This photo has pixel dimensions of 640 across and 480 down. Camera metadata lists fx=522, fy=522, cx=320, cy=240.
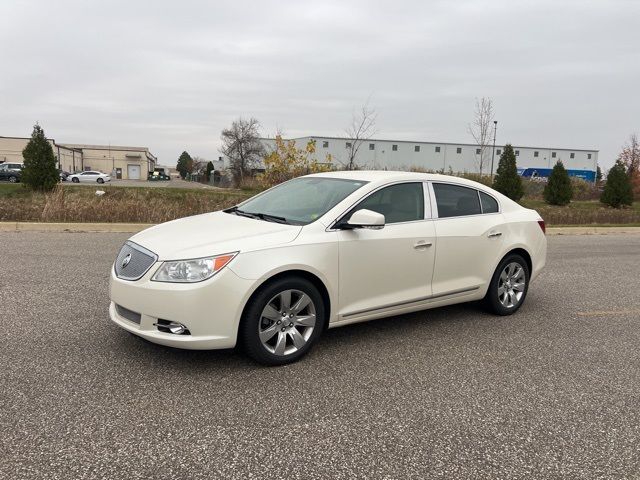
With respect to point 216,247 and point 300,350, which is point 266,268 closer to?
point 216,247

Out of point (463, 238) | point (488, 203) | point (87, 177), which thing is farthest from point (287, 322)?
point (87, 177)

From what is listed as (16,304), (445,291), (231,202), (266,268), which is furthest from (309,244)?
(231,202)

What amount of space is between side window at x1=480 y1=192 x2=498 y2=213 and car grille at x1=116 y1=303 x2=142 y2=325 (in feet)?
12.3

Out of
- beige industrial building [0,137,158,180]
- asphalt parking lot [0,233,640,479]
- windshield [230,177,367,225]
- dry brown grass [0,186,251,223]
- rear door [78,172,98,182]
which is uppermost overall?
beige industrial building [0,137,158,180]

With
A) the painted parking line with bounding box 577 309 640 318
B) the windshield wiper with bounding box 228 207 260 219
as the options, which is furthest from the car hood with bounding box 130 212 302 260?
the painted parking line with bounding box 577 309 640 318

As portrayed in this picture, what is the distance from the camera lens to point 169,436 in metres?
3.10

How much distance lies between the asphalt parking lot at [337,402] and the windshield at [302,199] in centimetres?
121

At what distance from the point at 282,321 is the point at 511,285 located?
3073mm

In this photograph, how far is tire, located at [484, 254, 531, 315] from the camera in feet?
18.9

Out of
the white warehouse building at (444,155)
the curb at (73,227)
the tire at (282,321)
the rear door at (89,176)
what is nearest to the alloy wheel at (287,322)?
the tire at (282,321)

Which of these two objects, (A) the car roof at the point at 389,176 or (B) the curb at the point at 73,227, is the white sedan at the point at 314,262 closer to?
(A) the car roof at the point at 389,176

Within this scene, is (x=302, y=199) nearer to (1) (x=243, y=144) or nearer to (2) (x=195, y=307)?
(2) (x=195, y=307)

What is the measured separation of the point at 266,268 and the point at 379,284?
1202 mm

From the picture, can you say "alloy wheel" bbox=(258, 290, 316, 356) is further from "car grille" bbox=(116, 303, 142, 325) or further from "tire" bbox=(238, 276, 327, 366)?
"car grille" bbox=(116, 303, 142, 325)
